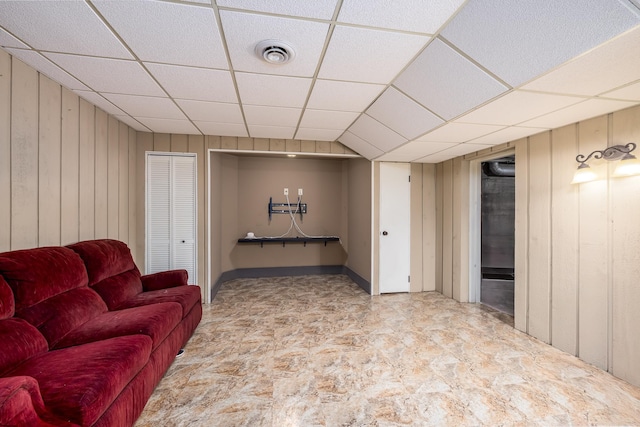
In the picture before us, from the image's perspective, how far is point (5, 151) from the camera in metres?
1.90

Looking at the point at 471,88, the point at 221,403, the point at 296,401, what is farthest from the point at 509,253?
the point at 221,403

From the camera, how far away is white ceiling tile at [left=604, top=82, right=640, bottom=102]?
1.78 meters

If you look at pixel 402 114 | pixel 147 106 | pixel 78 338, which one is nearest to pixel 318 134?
pixel 402 114

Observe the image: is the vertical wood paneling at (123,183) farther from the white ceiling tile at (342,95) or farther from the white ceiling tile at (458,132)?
the white ceiling tile at (458,132)

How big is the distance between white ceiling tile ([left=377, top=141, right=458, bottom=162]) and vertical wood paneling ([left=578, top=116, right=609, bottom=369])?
1.24 meters

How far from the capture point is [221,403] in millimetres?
1919

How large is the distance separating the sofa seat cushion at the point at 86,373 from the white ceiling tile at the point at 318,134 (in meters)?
2.98

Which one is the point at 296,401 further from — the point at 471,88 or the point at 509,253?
the point at 509,253

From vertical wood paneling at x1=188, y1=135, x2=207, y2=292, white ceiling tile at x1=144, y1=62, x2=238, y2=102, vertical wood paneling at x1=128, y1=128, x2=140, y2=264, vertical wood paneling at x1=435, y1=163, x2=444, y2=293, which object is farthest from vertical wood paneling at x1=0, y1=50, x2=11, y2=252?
vertical wood paneling at x1=435, y1=163, x2=444, y2=293

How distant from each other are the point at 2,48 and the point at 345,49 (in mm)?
2394

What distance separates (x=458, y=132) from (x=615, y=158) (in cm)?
123

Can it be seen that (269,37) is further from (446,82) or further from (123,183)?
(123,183)

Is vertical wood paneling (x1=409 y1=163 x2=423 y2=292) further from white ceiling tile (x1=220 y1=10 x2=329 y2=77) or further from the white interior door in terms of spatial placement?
white ceiling tile (x1=220 y1=10 x2=329 y2=77)

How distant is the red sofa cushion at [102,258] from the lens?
7.75 ft
